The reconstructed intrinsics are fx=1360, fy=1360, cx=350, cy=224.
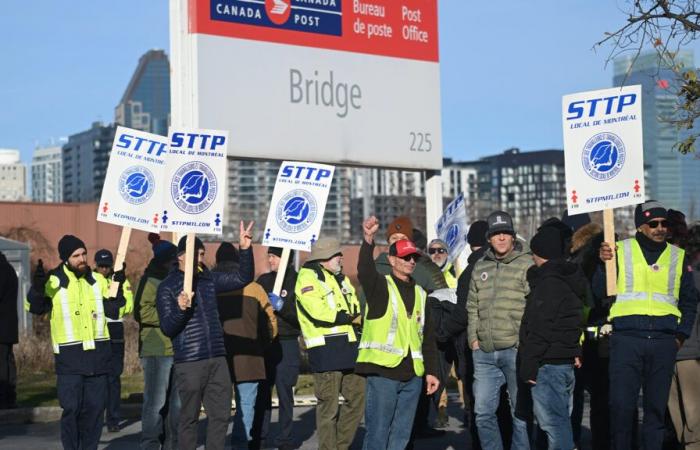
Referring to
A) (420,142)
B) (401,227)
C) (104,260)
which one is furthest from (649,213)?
(420,142)

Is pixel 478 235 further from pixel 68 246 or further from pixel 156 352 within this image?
pixel 68 246

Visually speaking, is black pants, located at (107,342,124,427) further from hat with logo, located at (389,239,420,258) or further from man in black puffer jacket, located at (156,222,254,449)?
hat with logo, located at (389,239,420,258)

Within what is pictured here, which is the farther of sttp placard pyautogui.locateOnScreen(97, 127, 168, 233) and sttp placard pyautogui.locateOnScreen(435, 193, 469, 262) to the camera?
sttp placard pyautogui.locateOnScreen(435, 193, 469, 262)

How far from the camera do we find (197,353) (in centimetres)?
1125

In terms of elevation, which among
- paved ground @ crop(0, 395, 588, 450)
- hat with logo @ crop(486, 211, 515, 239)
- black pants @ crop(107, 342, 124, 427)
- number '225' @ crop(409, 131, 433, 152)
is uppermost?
number '225' @ crop(409, 131, 433, 152)

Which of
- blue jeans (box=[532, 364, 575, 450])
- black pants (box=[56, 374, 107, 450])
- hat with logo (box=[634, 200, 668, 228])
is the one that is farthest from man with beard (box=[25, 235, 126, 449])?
hat with logo (box=[634, 200, 668, 228])

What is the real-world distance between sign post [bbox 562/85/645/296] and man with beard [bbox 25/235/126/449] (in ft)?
14.7

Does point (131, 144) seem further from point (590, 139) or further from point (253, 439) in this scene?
point (590, 139)

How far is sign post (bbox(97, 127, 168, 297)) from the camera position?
1380 cm

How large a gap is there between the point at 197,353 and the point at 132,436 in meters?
4.73

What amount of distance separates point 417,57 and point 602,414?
9825 mm

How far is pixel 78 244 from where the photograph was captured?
12516 millimetres

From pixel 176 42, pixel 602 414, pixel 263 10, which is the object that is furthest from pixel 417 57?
pixel 602 414

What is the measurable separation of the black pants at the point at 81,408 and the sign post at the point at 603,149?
4601mm
